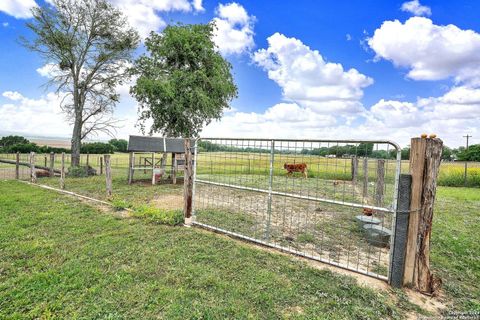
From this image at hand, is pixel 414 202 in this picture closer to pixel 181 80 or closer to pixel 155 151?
pixel 155 151

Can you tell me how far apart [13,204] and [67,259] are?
467cm

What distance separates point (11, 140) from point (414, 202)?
34801 mm

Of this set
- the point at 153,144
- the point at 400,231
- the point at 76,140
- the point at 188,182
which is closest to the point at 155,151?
the point at 153,144

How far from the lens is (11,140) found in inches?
1055

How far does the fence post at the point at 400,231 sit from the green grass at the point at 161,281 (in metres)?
0.37

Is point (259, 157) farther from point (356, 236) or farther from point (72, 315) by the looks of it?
point (72, 315)

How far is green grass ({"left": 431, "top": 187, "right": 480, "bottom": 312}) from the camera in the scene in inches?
124

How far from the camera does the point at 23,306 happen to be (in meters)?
2.70

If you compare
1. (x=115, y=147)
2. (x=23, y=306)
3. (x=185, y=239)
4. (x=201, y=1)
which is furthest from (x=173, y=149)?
(x=115, y=147)

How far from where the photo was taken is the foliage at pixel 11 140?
26266mm

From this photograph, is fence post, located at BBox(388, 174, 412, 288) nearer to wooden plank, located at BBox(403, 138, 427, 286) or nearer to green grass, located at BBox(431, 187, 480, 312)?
wooden plank, located at BBox(403, 138, 427, 286)

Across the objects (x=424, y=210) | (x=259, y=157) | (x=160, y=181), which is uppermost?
(x=259, y=157)

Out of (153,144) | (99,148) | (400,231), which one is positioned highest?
(153,144)

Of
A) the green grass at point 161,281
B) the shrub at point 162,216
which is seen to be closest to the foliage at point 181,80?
the shrub at point 162,216
